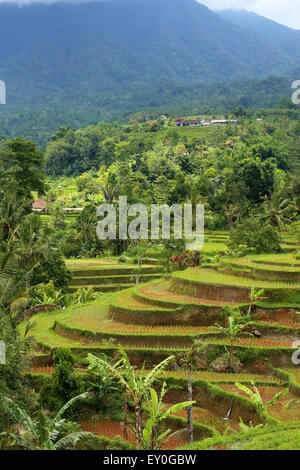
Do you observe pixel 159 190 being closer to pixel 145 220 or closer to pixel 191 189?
pixel 191 189

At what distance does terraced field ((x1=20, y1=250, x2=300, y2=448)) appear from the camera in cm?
1302

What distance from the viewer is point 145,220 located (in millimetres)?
34906

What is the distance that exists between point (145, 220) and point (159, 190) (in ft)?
40.7

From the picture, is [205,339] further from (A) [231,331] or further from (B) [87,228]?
(B) [87,228]

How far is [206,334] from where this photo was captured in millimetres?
15438

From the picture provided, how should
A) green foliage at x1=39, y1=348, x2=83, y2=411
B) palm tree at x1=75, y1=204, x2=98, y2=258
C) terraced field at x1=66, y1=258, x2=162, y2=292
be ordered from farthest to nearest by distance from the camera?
palm tree at x1=75, y1=204, x2=98, y2=258, terraced field at x1=66, y1=258, x2=162, y2=292, green foliage at x1=39, y1=348, x2=83, y2=411

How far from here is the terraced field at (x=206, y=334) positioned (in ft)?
42.7

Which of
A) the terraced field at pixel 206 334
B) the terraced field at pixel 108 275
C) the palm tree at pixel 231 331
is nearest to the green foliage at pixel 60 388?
the terraced field at pixel 206 334

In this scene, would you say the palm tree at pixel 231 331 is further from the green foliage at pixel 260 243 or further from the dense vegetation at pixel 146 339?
the green foliage at pixel 260 243

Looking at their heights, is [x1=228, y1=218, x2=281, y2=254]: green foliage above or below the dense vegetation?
above

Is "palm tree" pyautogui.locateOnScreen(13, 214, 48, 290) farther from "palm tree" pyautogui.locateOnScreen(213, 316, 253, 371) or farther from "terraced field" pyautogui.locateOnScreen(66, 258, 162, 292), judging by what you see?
"palm tree" pyautogui.locateOnScreen(213, 316, 253, 371)

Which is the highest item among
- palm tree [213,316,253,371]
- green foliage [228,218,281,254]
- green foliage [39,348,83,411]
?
green foliage [228,218,281,254]

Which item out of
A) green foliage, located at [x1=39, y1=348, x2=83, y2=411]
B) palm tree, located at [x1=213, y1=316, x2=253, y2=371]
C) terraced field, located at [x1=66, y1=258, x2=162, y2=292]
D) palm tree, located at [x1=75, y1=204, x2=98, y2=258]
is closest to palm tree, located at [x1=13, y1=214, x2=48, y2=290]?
terraced field, located at [x1=66, y1=258, x2=162, y2=292]
